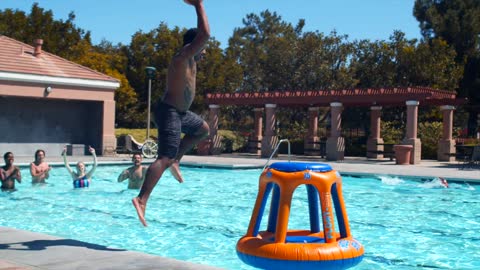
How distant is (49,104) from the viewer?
25.3 m

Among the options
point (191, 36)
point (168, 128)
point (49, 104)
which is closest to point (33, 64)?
point (49, 104)

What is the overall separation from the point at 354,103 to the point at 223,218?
17.2m

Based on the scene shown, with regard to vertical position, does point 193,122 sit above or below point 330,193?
above

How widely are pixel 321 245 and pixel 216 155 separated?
941 inches

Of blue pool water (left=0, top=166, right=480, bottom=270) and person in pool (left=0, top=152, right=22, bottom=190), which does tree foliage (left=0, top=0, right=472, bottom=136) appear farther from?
person in pool (left=0, top=152, right=22, bottom=190)

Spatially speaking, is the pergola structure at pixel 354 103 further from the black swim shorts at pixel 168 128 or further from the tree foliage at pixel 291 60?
the black swim shorts at pixel 168 128

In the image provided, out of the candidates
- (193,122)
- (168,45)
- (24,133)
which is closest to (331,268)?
(193,122)

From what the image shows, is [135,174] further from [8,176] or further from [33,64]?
[33,64]

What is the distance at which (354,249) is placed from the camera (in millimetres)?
4406

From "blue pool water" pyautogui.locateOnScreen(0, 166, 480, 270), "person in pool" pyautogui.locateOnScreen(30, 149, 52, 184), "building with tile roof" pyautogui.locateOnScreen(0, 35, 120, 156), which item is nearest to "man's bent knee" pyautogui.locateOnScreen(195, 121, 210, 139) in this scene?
"blue pool water" pyautogui.locateOnScreen(0, 166, 480, 270)

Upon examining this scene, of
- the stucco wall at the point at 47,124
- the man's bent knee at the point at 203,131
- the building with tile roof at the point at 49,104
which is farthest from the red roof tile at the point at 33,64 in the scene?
the man's bent knee at the point at 203,131

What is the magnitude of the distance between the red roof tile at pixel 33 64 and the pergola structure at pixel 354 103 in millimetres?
5835

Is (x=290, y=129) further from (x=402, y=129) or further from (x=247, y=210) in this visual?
(x=247, y=210)

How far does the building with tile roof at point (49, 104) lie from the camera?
912 inches
